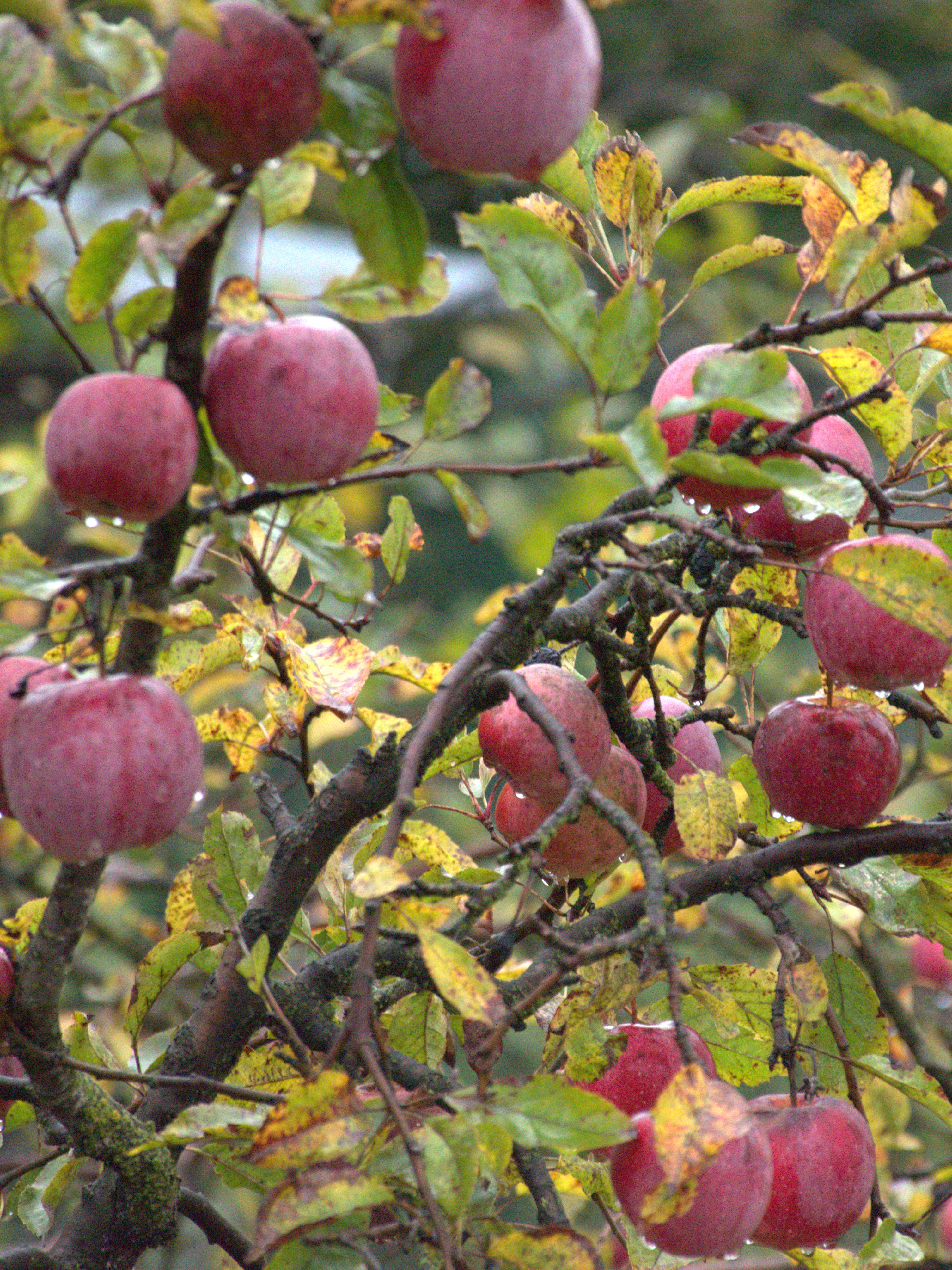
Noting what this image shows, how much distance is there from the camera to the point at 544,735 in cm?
70

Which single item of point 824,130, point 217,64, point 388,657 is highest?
point 217,64

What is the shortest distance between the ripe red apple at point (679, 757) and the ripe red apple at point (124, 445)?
442 millimetres

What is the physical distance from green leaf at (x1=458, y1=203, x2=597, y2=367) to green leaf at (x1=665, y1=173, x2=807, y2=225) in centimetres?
19

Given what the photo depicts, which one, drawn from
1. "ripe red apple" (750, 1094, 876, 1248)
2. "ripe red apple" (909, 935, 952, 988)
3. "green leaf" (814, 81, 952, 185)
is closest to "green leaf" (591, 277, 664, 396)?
"green leaf" (814, 81, 952, 185)

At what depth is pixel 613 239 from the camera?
297cm

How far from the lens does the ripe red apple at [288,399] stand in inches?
17.8

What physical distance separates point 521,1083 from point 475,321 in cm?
291

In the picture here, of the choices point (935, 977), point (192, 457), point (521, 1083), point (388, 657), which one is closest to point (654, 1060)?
point (521, 1083)

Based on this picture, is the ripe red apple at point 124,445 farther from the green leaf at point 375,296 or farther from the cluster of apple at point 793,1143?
the cluster of apple at point 793,1143

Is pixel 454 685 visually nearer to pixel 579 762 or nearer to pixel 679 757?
pixel 579 762

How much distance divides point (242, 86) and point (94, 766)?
25 cm

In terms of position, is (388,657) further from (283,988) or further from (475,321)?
(475,321)

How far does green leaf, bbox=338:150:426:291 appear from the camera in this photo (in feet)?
1.45

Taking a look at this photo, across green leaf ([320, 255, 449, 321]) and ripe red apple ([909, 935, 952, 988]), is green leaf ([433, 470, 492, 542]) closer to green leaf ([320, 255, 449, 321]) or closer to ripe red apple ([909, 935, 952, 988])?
green leaf ([320, 255, 449, 321])
